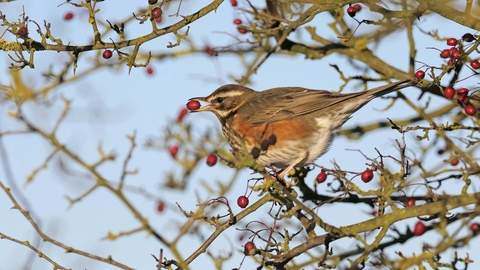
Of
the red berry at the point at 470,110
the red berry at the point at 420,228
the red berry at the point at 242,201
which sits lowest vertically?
the red berry at the point at 420,228

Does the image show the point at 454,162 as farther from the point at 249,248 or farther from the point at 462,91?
the point at 249,248

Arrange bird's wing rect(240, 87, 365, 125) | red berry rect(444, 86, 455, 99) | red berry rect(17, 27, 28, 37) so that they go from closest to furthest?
red berry rect(17, 27, 28, 37) < red berry rect(444, 86, 455, 99) < bird's wing rect(240, 87, 365, 125)

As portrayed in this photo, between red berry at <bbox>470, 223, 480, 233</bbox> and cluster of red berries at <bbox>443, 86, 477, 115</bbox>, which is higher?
cluster of red berries at <bbox>443, 86, 477, 115</bbox>

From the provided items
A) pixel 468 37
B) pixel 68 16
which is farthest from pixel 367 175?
pixel 68 16

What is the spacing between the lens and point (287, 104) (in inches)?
248

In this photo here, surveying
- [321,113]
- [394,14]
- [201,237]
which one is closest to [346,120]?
[321,113]

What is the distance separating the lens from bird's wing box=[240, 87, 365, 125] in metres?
6.04

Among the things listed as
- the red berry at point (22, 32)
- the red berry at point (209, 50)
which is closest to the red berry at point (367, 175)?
the red berry at point (22, 32)

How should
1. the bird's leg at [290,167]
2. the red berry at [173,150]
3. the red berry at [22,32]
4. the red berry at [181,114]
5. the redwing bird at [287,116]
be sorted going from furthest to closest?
the red berry at [181,114], the red berry at [173,150], the redwing bird at [287,116], the bird's leg at [290,167], the red berry at [22,32]

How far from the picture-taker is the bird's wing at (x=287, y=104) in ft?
19.8

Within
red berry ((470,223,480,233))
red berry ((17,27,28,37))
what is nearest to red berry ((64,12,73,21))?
red berry ((17,27,28,37))

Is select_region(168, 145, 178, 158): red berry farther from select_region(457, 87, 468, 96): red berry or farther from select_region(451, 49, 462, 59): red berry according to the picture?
select_region(451, 49, 462, 59): red berry

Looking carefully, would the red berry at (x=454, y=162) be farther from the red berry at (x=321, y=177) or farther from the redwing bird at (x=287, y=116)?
the red berry at (x=321, y=177)

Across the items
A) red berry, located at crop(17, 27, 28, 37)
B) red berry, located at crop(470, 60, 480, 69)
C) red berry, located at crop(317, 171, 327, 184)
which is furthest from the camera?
red berry, located at crop(317, 171, 327, 184)
